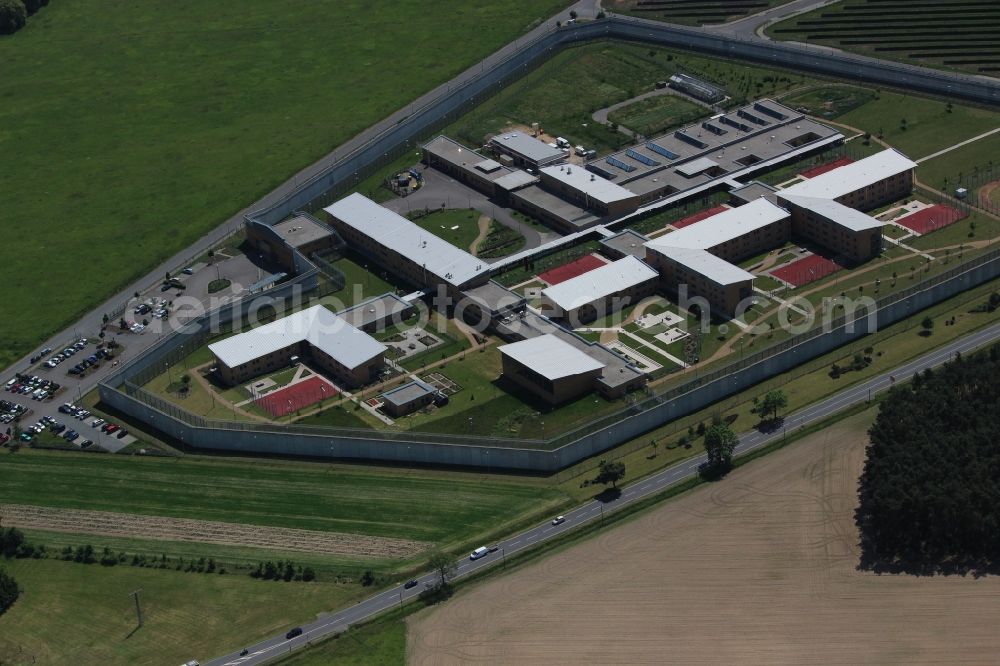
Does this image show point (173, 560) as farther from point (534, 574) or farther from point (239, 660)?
point (534, 574)

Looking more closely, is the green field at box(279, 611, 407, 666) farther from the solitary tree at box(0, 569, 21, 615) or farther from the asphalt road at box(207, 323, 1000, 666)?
the solitary tree at box(0, 569, 21, 615)

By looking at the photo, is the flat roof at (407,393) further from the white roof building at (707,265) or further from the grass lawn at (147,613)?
the white roof building at (707,265)

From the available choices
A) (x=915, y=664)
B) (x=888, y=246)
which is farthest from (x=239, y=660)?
(x=888, y=246)

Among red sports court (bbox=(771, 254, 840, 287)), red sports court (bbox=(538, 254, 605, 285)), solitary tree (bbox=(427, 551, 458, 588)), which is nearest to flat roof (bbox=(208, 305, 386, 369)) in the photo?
red sports court (bbox=(538, 254, 605, 285))

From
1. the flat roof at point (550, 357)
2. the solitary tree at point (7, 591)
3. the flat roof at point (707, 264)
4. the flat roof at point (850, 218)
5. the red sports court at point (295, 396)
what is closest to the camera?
the solitary tree at point (7, 591)

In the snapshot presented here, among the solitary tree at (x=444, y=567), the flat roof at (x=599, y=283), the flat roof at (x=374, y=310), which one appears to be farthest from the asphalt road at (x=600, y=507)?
the flat roof at (x=374, y=310)

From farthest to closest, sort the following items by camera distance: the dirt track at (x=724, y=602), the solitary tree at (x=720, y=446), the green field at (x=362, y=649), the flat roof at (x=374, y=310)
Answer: the flat roof at (x=374, y=310) < the solitary tree at (x=720, y=446) < the green field at (x=362, y=649) < the dirt track at (x=724, y=602)

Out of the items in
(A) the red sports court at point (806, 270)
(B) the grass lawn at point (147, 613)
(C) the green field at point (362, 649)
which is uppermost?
(A) the red sports court at point (806, 270)
